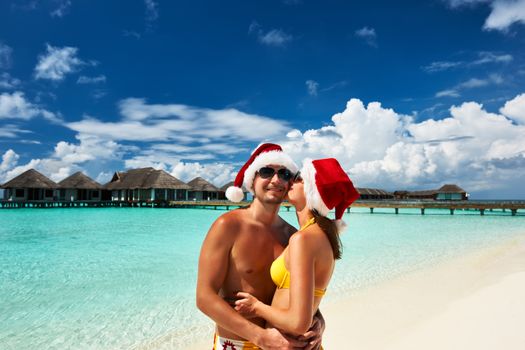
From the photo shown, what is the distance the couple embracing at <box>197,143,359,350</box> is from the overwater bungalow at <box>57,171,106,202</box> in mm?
49053

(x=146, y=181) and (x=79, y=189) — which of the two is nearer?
(x=79, y=189)

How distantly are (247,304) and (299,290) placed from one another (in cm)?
30

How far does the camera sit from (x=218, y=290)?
5.97ft

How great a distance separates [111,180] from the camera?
54656 millimetres

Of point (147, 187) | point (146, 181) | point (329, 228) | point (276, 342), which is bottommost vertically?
point (276, 342)

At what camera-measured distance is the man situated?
1.71 meters

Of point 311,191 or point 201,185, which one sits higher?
point 201,185

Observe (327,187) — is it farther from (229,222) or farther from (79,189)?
(79,189)

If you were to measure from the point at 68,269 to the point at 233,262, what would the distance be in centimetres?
1062

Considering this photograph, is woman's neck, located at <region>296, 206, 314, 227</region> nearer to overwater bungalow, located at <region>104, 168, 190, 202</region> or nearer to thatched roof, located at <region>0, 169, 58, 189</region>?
overwater bungalow, located at <region>104, 168, 190, 202</region>

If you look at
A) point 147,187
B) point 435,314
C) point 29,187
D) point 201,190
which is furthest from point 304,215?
point 201,190

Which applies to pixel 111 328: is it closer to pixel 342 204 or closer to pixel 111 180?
pixel 342 204

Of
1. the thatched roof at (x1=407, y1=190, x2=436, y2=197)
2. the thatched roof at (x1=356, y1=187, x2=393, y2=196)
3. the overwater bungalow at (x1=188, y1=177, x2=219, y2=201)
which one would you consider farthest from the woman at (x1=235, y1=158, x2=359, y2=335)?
the thatched roof at (x1=407, y1=190, x2=436, y2=197)

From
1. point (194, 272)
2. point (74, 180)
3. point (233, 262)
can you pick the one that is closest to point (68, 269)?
point (194, 272)
